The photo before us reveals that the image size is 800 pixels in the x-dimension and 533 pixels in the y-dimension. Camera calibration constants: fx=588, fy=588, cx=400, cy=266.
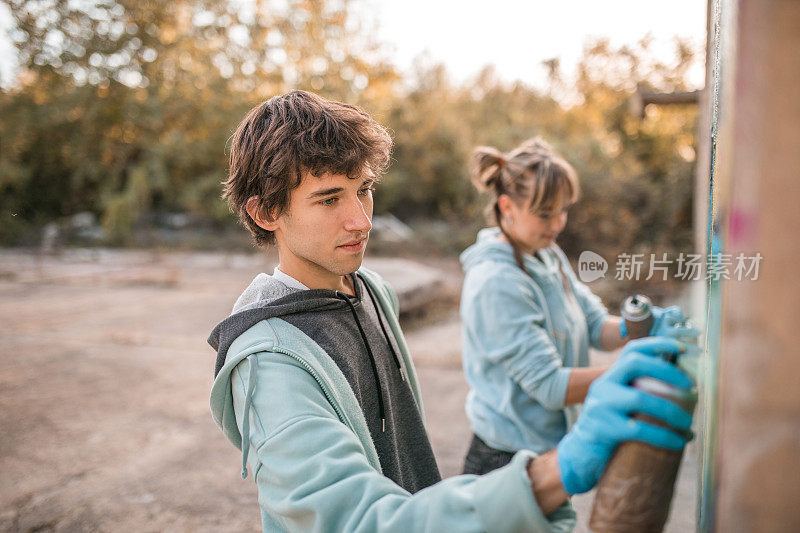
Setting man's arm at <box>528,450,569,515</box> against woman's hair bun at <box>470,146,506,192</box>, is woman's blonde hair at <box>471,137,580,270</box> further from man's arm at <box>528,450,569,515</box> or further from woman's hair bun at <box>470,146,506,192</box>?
man's arm at <box>528,450,569,515</box>

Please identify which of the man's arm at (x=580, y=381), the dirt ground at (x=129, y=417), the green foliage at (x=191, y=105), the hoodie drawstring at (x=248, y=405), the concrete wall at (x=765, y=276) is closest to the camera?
the concrete wall at (x=765, y=276)

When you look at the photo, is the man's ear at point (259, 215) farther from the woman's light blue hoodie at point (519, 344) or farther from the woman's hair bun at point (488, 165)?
the woman's hair bun at point (488, 165)

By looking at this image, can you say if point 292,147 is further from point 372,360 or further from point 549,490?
point 549,490

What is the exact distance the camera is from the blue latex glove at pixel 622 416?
2.06 feet

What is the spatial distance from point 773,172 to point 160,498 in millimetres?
3099

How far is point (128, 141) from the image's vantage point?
1412 cm

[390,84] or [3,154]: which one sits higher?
[390,84]

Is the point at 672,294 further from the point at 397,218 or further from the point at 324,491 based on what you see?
the point at 397,218

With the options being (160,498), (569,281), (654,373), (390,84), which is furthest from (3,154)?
(654,373)

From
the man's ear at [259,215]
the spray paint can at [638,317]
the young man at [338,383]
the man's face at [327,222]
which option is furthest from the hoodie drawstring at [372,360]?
the spray paint can at [638,317]

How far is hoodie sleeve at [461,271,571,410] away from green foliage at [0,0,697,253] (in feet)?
33.5

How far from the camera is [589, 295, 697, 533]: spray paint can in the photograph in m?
0.63

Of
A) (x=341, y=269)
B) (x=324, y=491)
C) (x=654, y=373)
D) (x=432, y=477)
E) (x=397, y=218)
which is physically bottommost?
(x=432, y=477)

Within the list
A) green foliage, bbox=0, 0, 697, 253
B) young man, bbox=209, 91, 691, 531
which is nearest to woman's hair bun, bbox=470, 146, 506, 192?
young man, bbox=209, 91, 691, 531
